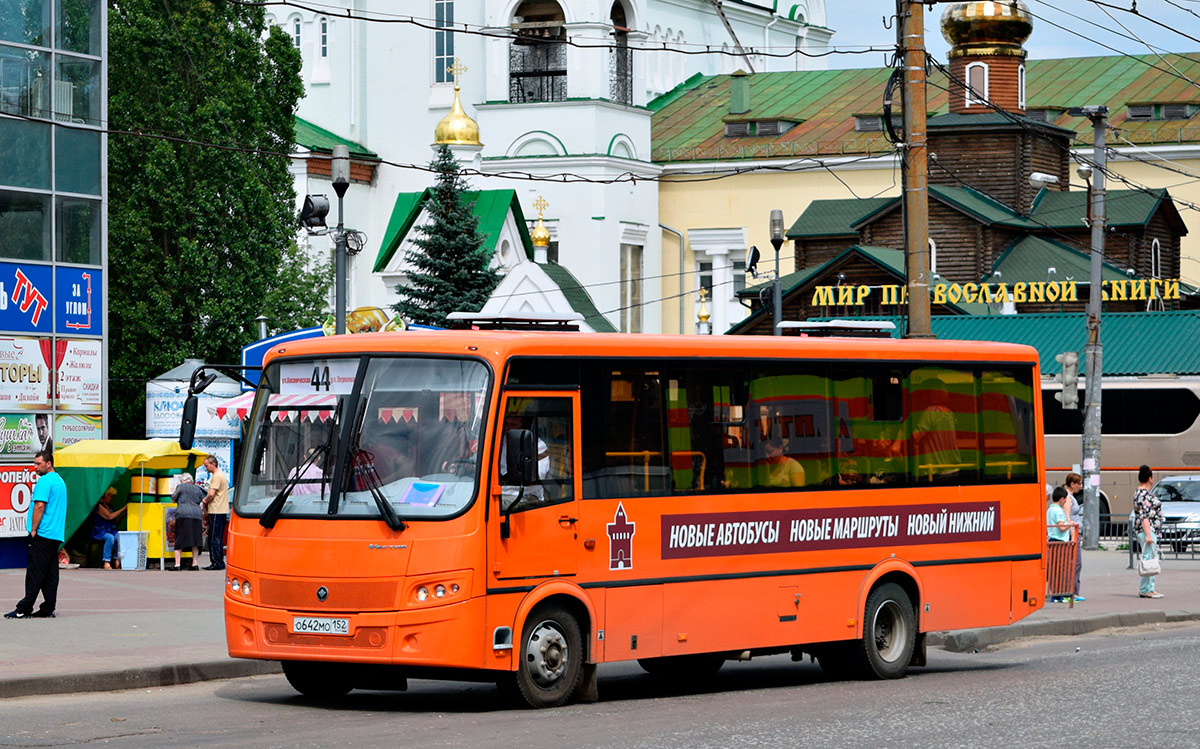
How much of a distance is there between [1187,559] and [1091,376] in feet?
12.8

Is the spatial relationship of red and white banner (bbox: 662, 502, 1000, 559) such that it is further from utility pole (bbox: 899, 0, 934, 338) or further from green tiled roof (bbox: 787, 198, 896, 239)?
green tiled roof (bbox: 787, 198, 896, 239)

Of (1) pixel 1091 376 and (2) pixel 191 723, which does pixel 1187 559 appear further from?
(2) pixel 191 723

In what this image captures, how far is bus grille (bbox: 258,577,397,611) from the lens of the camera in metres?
13.7

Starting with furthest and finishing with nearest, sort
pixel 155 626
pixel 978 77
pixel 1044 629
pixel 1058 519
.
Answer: pixel 978 77
pixel 1058 519
pixel 1044 629
pixel 155 626

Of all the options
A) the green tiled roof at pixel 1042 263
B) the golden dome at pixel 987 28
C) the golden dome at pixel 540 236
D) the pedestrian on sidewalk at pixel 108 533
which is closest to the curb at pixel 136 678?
the pedestrian on sidewalk at pixel 108 533

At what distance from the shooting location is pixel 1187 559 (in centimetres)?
3722

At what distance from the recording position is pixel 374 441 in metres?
14.0

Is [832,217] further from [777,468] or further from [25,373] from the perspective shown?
[777,468]

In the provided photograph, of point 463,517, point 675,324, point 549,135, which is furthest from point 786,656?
point 675,324

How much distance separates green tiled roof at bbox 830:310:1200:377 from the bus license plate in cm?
3631

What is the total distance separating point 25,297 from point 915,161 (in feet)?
44.1

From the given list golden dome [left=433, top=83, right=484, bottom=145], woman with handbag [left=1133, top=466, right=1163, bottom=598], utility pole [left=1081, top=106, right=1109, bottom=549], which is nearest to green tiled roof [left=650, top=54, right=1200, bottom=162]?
golden dome [left=433, top=83, right=484, bottom=145]

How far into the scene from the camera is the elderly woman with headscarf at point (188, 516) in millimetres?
29094

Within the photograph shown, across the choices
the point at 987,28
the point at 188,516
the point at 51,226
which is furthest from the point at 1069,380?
the point at 987,28
